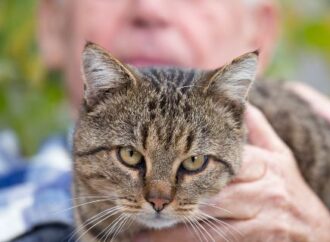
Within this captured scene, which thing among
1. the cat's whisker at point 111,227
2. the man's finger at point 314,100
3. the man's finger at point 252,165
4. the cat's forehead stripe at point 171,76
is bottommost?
the cat's whisker at point 111,227

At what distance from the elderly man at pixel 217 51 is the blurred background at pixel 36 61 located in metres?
0.10

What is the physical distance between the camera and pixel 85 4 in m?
2.44

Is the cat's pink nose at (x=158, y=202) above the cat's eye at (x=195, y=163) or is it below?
below

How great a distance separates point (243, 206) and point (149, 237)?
0.24 m

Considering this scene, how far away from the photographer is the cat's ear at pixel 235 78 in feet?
4.92

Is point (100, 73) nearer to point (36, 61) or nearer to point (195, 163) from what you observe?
point (195, 163)

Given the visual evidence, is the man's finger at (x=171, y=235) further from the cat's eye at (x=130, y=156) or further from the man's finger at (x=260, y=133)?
the man's finger at (x=260, y=133)

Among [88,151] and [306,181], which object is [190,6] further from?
[88,151]

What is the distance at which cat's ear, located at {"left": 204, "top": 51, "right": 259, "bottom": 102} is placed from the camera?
1501 mm

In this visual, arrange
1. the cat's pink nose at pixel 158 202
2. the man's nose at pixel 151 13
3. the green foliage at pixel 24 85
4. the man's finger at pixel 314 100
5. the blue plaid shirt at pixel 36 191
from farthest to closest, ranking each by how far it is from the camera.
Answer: the green foliage at pixel 24 85
the man's nose at pixel 151 13
the man's finger at pixel 314 100
the blue plaid shirt at pixel 36 191
the cat's pink nose at pixel 158 202

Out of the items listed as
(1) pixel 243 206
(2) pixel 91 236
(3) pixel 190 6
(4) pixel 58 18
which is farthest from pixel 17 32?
(1) pixel 243 206

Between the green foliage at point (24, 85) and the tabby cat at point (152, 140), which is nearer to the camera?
the tabby cat at point (152, 140)

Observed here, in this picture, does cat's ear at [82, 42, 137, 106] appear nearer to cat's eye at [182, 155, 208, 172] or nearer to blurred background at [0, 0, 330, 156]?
cat's eye at [182, 155, 208, 172]

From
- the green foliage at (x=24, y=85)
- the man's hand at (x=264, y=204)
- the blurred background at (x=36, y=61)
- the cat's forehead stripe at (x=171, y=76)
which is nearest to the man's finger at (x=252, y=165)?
the man's hand at (x=264, y=204)
